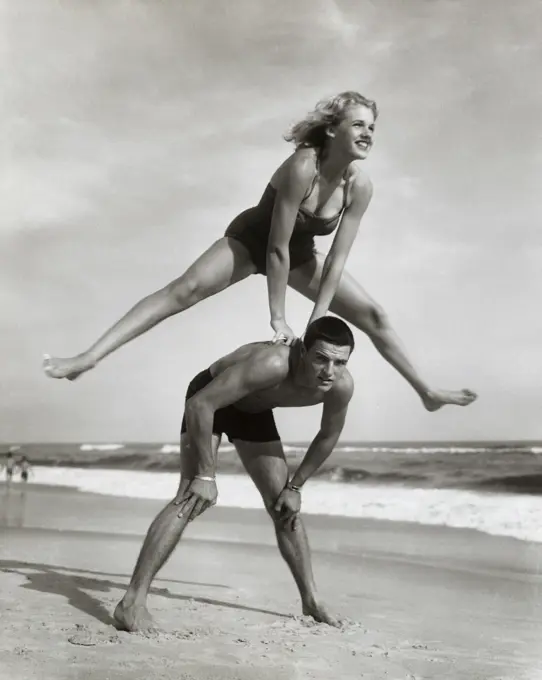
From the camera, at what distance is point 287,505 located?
107 inches

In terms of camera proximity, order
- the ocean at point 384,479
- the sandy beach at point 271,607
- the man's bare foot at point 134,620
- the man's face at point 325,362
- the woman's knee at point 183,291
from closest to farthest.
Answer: the sandy beach at point 271,607
the man's face at point 325,362
the man's bare foot at point 134,620
the woman's knee at point 183,291
the ocean at point 384,479

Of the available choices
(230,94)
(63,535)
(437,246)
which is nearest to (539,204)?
(437,246)

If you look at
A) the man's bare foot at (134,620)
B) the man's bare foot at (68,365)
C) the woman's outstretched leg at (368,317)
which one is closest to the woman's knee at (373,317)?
the woman's outstretched leg at (368,317)

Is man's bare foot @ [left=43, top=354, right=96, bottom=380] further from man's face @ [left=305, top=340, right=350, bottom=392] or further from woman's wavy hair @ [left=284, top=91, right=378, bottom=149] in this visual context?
woman's wavy hair @ [left=284, top=91, right=378, bottom=149]

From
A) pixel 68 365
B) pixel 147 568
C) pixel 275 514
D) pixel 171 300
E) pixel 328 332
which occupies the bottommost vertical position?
pixel 147 568

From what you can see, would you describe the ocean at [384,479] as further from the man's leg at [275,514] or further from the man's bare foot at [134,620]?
the man's bare foot at [134,620]

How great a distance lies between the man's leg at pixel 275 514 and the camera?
2.75 m

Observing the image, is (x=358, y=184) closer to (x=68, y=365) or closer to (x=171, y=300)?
(x=171, y=300)

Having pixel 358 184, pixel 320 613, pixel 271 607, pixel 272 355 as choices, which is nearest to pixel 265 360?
pixel 272 355

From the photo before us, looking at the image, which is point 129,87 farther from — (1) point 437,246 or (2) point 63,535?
(2) point 63,535

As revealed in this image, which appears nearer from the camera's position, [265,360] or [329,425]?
[265,360]

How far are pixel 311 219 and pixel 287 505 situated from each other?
0.92 meters

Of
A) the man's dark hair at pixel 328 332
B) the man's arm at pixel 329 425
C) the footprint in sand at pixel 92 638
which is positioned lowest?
the footprint in sand at pixel 92 638

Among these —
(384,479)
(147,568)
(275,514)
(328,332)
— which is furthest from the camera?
(384,479)
